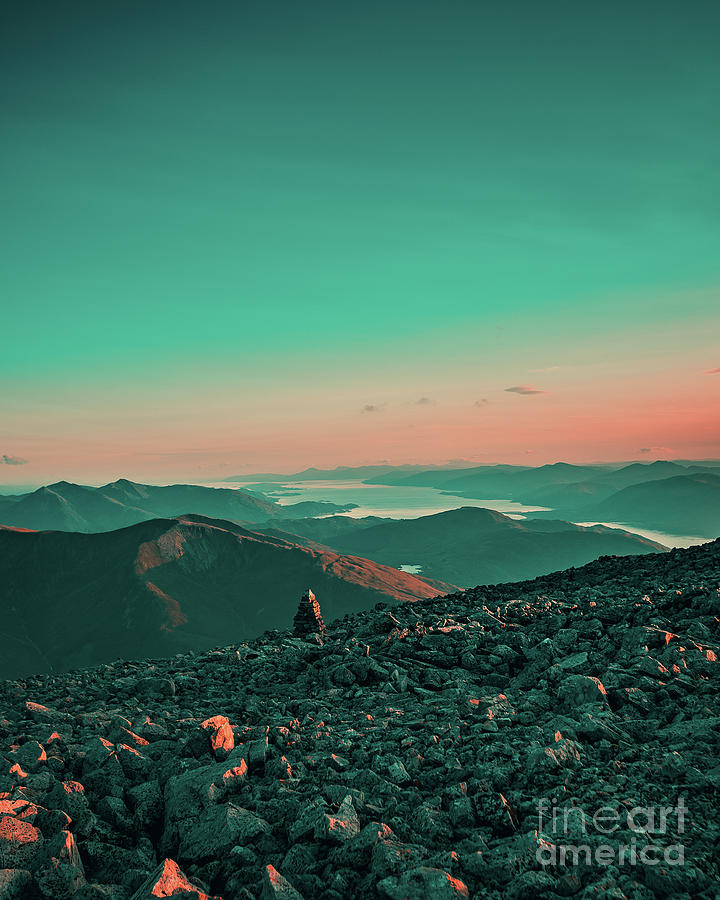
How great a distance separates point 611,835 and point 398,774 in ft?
13.6

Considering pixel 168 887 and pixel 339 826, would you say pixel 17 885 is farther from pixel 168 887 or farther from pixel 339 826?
pixel 339 826

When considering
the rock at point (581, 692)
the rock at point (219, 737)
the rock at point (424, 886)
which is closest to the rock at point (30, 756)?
the rock at point (219, 737)

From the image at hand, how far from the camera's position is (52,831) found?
9336mm

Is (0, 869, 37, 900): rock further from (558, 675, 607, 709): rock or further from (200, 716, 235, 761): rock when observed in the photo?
(558, 675, 607, 709): rock

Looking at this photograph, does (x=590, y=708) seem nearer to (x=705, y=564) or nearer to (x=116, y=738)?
(x=116, y=738)

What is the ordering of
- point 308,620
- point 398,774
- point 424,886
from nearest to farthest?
1. point 424,886
2. point 398,774
3. point 308,620

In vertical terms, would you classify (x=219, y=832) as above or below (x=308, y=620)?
above

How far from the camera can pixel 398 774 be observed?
10.8m

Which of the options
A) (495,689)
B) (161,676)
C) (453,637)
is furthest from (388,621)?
(161,676)

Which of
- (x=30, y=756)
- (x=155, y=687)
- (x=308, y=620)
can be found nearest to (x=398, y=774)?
(x=30, y=756)

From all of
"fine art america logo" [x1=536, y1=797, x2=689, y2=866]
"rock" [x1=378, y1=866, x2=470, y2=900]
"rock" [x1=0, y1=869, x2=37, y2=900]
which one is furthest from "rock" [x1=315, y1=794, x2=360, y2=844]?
"rock" [x1=0, y1=869, x2=37, y2=900]

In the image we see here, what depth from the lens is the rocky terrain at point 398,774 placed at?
7953 millimetres

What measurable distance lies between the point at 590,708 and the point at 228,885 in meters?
9.34

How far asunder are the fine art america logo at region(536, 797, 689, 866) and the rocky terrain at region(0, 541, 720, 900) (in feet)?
0.13
